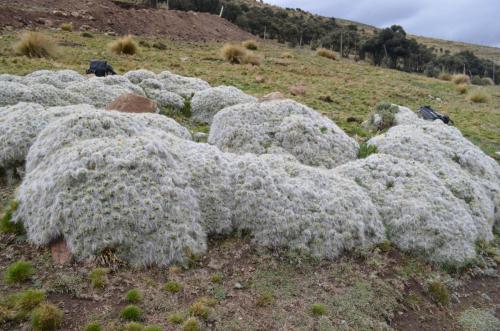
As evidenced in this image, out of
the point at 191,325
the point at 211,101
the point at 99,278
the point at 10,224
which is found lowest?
the point at 191,325

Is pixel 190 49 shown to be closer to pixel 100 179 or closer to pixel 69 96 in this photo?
pixel 69 96

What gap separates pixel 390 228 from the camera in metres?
10.0

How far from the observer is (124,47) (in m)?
29.4

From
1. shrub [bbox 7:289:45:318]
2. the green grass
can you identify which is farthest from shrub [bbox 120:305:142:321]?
the green grass

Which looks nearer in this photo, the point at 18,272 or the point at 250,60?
the point at 18,272

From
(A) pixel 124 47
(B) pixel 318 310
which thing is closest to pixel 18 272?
(B) pixel 318 310

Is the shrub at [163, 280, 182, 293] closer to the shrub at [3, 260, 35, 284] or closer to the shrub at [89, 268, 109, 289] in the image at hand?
the shrub at [89, 268, 109, 289]

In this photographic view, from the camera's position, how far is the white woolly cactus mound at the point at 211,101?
56.0 feet

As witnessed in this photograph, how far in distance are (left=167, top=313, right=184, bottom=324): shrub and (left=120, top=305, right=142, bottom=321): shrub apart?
52 cm

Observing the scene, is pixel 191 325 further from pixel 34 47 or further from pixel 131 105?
pixel 34 47

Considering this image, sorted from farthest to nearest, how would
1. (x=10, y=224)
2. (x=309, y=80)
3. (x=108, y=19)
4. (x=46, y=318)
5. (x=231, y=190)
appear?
1. (x=108, y=19)
2. (x=309, y=80)
3. (x=231, y=190)
4. (x=10, y=224)
5. (x=46, y=318)

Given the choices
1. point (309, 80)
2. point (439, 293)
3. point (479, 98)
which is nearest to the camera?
point (439, 293)

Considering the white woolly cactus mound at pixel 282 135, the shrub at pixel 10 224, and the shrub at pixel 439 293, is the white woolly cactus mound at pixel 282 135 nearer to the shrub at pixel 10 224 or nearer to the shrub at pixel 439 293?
the shrub at pixel 439 293

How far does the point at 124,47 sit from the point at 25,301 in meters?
26.5
